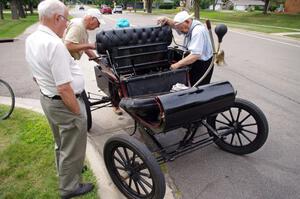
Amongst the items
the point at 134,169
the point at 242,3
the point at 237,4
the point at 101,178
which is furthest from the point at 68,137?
the point at 242,3

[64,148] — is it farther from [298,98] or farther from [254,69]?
[254,69]

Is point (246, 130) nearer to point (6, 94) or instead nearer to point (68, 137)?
point (68, 137)

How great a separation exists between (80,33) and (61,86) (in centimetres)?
181

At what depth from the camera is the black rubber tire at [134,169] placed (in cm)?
262

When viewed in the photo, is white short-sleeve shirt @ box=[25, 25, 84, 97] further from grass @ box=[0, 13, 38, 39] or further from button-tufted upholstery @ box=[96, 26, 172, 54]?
grass @ box=[0, 13, 38, 39]

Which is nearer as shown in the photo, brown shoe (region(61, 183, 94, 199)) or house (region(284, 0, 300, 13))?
brown shoe (region(61, 183, 94, 199))

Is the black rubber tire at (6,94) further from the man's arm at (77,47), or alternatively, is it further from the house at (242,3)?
the house at (242,3)

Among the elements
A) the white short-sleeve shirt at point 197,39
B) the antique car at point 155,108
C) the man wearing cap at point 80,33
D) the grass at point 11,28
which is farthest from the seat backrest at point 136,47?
the grass at point 11,28

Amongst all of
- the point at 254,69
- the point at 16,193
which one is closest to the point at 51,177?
the point at 16,193

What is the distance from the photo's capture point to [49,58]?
224cm

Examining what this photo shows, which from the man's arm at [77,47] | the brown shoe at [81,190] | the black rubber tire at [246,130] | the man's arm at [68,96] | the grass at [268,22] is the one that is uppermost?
the man's arm at [77,47]

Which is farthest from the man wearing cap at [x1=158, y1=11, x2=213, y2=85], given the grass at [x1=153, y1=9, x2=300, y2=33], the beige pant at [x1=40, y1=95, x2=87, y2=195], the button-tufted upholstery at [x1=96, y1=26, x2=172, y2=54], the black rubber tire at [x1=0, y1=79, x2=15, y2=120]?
the grass at [x1=153, y1=9, x2=300, y2=33]

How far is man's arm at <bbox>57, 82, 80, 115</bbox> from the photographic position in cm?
234

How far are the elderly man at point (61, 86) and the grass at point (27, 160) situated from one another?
14.1 inches
